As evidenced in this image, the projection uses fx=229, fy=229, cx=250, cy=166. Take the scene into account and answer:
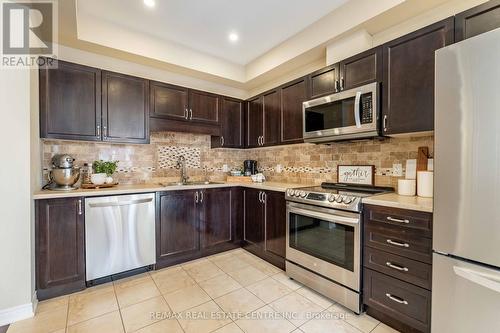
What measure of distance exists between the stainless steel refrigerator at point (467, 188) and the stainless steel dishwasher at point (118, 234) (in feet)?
8.34

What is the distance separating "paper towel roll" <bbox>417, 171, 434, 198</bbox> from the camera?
1.84m

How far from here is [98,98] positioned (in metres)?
2.51

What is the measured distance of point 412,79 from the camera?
70.7 inches

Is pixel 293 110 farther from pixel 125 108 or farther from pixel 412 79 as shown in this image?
pixel 125 108

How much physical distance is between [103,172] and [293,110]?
2.37m

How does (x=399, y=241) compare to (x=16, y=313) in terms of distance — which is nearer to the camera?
(x=399, y=241)

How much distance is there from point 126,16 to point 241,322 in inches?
124

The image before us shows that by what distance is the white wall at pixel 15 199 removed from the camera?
1.74m

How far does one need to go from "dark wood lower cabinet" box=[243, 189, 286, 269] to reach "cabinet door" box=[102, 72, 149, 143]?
158 centimetres

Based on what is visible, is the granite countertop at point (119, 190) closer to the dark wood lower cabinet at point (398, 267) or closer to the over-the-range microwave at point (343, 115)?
the over-the-range microwave at point (343, 115)

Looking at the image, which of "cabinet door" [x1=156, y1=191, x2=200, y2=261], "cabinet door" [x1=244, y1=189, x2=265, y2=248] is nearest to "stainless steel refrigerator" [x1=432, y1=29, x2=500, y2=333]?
"cabinet door" [x1=244, y1=189, x2=265, y2=248]

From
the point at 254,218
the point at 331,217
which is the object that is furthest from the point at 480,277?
the point at 254,218

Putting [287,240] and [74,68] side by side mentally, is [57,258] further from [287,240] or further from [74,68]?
[287,240]

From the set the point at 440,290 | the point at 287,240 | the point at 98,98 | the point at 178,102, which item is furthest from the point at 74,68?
the point at 440,290
